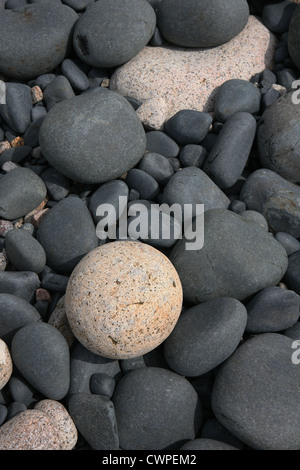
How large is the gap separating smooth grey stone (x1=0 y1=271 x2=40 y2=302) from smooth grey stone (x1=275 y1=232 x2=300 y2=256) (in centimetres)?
168

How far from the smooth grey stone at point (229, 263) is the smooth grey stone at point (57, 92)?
1686 millimetres

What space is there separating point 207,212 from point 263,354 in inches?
41.7

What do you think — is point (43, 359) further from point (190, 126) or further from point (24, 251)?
point (190, 126)

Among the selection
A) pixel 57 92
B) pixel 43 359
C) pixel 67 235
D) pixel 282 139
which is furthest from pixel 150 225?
pixel 57 92

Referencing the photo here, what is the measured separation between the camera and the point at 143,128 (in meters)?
3.93

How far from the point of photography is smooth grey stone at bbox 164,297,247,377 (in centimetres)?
294

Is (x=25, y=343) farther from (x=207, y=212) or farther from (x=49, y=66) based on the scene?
(x=49, y=66)

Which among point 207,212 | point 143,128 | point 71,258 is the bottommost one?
point 71,258

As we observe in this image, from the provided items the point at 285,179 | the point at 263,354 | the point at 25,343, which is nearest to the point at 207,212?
the point at 285,179

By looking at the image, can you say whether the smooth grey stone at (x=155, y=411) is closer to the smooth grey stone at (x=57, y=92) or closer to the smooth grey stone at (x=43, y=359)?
the smooth grey stone at (x=43, y=359)

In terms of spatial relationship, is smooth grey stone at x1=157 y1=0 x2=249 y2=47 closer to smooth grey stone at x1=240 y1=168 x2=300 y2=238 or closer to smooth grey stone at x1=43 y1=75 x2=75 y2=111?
smooth grey stone at x1=43 y1=75 x2=75 y2=111

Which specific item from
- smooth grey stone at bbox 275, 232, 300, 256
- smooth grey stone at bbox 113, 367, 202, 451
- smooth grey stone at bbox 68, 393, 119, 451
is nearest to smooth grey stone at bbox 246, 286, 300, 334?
smooth grey stone at bbox 275, 232, 300, 256

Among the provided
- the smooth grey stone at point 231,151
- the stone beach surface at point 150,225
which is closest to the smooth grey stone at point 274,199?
the stone beach surface at point 150,225

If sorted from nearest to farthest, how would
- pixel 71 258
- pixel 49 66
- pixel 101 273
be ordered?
pixel 101 273 → pixel 71 258 → pixel 49 66
